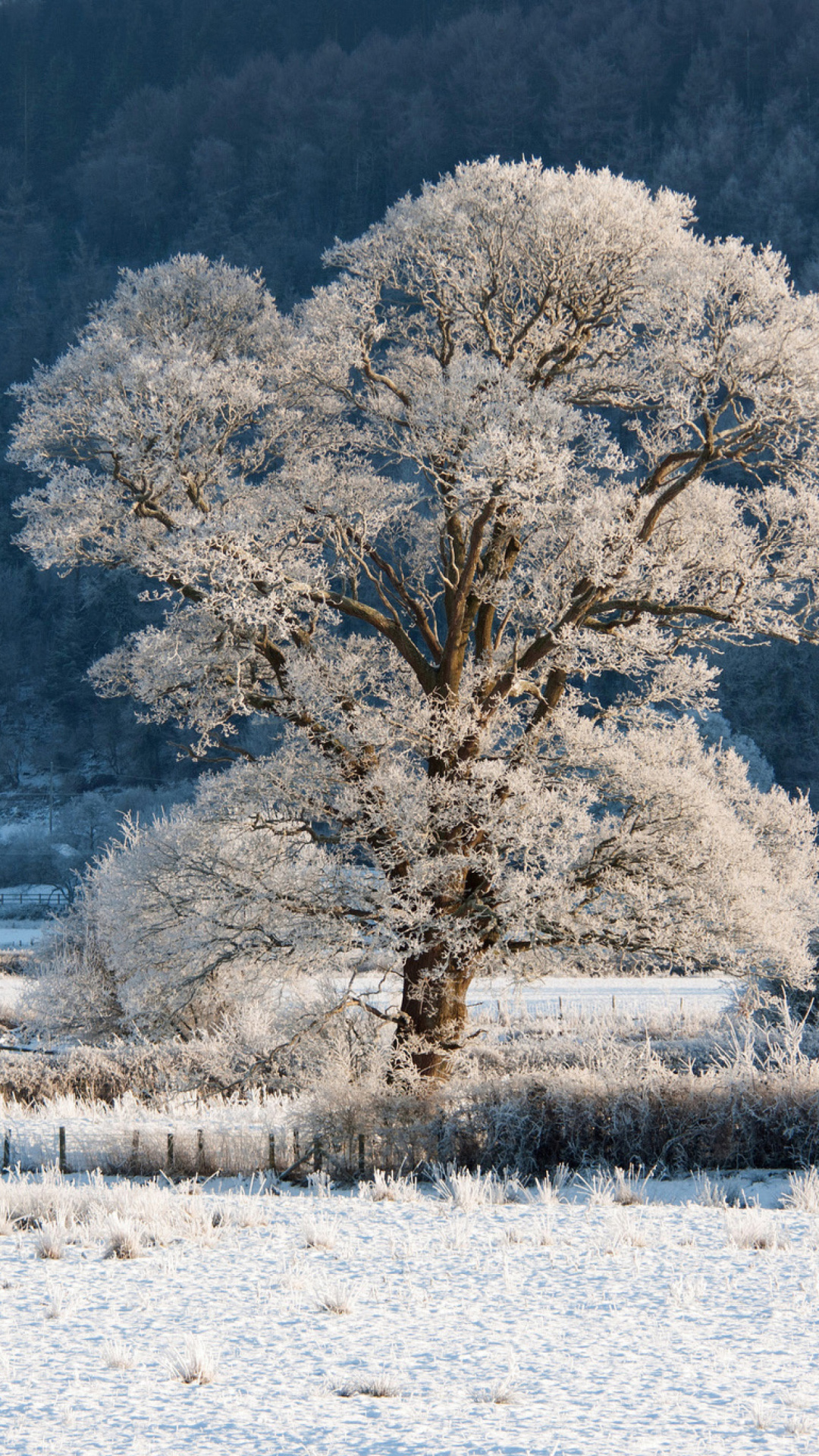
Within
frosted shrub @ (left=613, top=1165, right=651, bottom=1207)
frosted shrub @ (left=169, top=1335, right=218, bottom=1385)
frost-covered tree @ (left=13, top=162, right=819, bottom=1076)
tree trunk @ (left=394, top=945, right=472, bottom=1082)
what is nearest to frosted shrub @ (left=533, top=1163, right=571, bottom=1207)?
frosted shrub @ (left=613, top=1165, right=651, bottom=1207)

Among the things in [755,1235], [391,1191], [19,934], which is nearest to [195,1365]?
[755,1235]

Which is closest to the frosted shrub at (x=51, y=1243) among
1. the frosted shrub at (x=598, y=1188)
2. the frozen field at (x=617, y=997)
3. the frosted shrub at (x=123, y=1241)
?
the frosted shrub at (x=123, y=1241)

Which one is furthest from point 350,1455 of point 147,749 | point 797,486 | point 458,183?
point 147,749

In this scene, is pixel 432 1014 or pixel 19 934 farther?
pixel 19 934

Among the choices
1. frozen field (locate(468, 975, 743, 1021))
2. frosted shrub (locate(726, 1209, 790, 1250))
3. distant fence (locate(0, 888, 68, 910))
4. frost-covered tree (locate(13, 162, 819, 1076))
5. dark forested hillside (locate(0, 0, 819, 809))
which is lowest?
frozen field (locate(468, 975, 743, 1021))

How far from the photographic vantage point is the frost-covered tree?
12438 millimetres

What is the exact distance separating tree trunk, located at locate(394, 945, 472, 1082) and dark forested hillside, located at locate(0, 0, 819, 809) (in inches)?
1800

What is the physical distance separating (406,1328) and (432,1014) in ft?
22.9

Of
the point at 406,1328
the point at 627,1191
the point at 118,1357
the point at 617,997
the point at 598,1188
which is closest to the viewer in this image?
the point at 118,1357

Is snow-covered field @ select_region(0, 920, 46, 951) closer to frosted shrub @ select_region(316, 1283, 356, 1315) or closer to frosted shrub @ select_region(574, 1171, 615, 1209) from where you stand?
frosted shrub @ select_region(574, 1171, 615, 1209)

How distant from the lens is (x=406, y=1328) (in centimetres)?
640

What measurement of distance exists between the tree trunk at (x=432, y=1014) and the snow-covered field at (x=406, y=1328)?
132 inches

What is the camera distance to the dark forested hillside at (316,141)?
81.9m

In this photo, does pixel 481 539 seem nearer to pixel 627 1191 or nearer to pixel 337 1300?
pixel 627 1191
